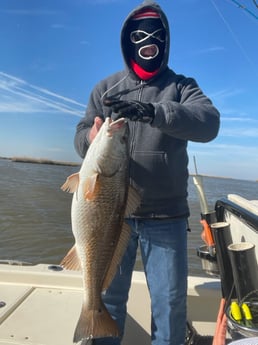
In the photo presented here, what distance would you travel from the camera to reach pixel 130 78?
295 cm

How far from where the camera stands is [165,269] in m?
2.69

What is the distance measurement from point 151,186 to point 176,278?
0.65 metres

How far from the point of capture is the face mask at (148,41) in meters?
2.85

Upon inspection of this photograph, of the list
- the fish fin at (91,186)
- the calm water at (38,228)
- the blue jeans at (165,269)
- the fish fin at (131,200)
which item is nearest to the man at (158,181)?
the blue jeans at (165,269)

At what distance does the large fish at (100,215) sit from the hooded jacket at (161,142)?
33 centimetres

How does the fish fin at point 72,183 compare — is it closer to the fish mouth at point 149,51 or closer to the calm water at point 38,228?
the fish mouth at point 149,51

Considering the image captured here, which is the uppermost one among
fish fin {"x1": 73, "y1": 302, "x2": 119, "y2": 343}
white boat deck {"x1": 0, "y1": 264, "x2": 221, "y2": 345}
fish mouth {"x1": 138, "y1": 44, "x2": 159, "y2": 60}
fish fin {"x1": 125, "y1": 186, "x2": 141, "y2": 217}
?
fish mouth {"x1": 138, "y1": 44, "x2": 159, "y2": 60}

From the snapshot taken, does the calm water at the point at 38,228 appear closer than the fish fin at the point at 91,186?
No

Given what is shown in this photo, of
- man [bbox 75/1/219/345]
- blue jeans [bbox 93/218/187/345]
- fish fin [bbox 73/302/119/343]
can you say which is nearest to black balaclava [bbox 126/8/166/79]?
man [bbox 75/1/219/345]

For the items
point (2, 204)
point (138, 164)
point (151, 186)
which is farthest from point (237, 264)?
point (2, 204)

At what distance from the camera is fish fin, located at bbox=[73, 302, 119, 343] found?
232cm

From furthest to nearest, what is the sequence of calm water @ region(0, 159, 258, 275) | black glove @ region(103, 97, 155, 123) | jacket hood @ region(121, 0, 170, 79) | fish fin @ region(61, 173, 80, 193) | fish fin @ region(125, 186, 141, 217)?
1. calm water @ region(0, 159, 258, 275)
2. jacket hood @ region(121, 0, 170, 79)
3. fish fin @ region(125, 186, 141, 217)
4. fish fin @ region(61, 173, 80, 193)
5. black glove @ region(103, 97, 155, 123)

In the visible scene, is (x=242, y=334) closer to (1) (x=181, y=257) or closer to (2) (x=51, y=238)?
(1) (x=181, y=257)

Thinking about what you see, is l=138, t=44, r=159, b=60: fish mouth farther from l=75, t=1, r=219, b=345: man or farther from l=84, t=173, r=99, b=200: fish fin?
l=84, t=173, r=99, b=200: fish fin
